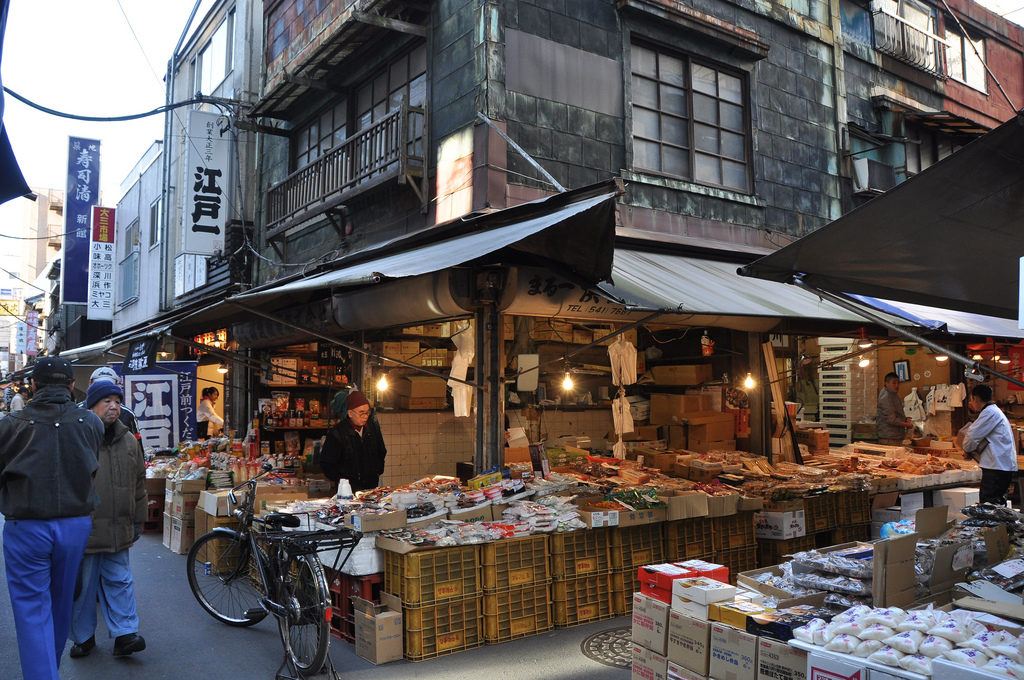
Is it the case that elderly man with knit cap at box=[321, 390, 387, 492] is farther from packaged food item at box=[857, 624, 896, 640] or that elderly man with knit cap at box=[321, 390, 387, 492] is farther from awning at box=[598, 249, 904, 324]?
packaged food item at box=[857, 624, 896, 640]

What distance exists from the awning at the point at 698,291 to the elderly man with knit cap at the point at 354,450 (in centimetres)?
344

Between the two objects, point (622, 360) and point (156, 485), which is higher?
point (622, 360)

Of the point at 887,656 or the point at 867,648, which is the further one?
the point at 867,648

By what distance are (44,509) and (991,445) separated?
1045 centimetres

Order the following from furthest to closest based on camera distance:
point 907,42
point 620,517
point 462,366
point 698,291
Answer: point 907,42
point 462,366
point 698,291
point 620,517

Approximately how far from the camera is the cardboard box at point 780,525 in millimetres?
8672

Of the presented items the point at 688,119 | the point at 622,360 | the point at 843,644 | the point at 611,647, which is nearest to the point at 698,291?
the point at 622,360

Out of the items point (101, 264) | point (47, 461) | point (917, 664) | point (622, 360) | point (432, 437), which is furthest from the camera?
point (101, 264)

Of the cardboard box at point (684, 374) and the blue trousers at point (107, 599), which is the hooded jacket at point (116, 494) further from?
the cardboard box at point (684, 374)

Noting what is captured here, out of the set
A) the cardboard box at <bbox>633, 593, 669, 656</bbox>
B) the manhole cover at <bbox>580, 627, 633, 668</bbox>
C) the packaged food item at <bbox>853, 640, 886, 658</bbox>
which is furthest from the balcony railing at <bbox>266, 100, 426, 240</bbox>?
the packaged food item at <bbox>853, 640, 886, 658</bbox>

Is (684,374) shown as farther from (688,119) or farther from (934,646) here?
(934,646)

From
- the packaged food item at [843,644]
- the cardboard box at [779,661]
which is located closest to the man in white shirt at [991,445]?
the cardboard box at [779,661]

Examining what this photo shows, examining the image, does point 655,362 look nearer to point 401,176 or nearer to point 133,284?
point 401,176

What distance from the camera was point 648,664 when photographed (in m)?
5.13
